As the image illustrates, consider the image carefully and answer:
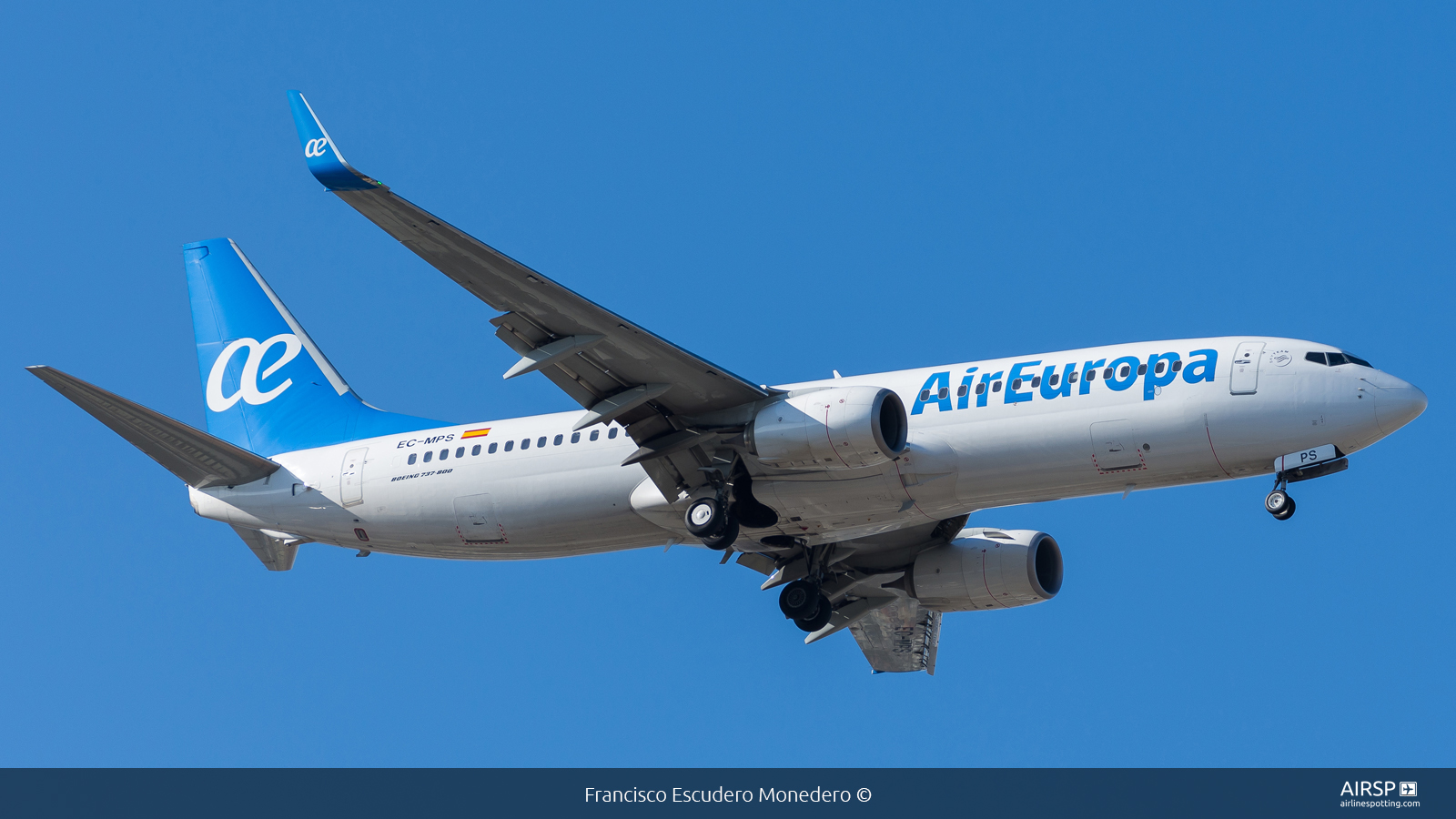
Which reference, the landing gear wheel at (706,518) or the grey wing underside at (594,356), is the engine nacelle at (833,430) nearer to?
the grey wing underside at (594,356)

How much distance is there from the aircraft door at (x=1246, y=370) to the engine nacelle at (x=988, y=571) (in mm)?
8150

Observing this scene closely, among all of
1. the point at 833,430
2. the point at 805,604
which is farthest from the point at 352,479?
the point at 833,430

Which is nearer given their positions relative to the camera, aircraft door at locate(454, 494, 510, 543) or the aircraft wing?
the aircraft wing

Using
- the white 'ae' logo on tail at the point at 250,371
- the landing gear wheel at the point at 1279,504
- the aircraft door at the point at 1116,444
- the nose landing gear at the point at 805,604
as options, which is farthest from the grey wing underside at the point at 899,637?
the white 'ae' logo on tail at the point at 250,371

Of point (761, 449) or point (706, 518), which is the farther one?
point (706, 518)

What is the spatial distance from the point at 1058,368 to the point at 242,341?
20816mm

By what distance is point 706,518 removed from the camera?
28.9m

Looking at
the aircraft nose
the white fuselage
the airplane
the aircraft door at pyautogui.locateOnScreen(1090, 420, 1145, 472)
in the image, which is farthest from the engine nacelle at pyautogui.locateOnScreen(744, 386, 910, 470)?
the aircraft nose

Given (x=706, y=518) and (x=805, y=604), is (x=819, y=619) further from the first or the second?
(x=706, y=518)

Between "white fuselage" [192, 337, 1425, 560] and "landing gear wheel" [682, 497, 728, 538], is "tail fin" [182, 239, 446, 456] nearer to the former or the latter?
"white fuselage" [192, 337, 1425, 560]

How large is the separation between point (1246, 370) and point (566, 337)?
12.1 meters

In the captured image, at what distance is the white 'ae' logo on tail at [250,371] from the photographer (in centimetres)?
3641

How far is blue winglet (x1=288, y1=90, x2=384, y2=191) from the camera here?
72.2ft

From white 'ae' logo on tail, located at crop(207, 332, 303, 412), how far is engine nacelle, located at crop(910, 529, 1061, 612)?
15.9 meters
